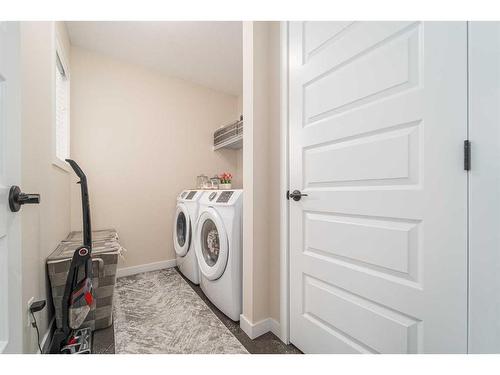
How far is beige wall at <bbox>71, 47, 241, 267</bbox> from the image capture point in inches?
85.5

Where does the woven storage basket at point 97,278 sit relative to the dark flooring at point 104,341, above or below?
above

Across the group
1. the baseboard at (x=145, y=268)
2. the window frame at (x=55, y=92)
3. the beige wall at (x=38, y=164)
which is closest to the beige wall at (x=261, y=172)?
the beige wall at (x=38, y=164)

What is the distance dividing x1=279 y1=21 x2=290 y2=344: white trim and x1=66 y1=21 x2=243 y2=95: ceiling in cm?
91

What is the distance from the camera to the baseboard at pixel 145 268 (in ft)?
7.55

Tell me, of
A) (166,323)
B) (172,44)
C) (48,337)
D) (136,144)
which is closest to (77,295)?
(48,337)

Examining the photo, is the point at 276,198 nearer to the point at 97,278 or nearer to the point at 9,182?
the point at 9,182

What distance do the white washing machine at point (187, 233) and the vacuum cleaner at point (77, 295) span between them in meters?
0.97

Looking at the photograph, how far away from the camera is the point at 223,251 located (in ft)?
5.01

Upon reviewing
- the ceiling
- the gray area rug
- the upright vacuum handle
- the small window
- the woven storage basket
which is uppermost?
the ceiling

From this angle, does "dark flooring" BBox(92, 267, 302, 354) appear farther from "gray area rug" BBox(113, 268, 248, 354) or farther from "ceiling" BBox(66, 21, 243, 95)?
"ceiling" BBox(66, 21, 243, 95)

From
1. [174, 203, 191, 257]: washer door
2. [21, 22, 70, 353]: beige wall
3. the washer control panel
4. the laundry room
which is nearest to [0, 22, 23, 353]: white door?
the laundry room

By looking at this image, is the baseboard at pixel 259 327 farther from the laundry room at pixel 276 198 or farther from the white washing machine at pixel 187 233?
the white washing machine at pixel 187 233

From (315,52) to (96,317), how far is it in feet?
7.04
